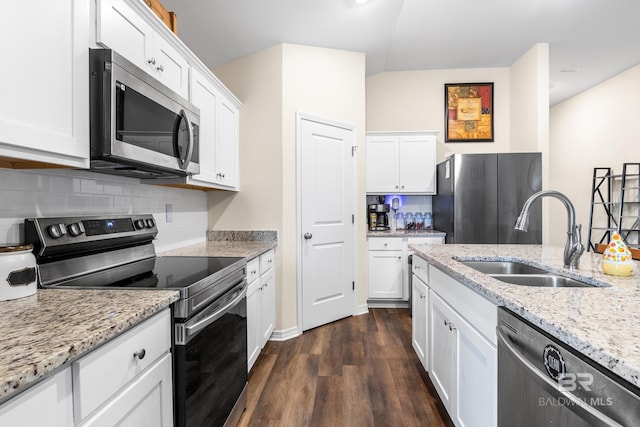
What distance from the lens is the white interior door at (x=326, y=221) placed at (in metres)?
3.05

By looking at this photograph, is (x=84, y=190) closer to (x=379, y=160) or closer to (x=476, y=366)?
(x=476, y=366)

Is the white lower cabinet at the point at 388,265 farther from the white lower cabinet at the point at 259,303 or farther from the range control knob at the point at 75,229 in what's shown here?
the range control knob at the point at 75,229

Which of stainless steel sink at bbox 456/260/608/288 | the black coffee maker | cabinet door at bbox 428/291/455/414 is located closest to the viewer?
stainless steel sink at bbox 456/260/608/288

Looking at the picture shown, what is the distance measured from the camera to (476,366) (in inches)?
51.4

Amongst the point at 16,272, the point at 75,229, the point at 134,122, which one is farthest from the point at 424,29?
the point at 16,272

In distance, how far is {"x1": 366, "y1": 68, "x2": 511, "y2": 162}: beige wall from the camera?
4230mm

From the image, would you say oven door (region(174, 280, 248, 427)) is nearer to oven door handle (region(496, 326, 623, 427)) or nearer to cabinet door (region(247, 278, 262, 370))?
cabinet door (region(247, 278, 262, 370))

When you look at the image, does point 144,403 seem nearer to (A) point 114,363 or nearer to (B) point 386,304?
(A) point 114,363

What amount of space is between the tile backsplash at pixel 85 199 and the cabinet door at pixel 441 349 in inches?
71.9

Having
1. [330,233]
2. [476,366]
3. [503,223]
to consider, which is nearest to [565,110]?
[503,223]

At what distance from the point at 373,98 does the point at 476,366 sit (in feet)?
12.2

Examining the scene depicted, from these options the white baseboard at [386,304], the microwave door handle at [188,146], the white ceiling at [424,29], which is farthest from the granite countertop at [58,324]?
the white baseboard at [386,304]

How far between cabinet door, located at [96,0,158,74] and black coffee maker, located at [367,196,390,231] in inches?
119

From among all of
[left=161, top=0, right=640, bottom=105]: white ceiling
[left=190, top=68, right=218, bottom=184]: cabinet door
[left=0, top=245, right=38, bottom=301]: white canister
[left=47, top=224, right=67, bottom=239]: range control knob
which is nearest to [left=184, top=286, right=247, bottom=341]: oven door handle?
[left=0, top=245, right=38, bottom=301]: white canister
